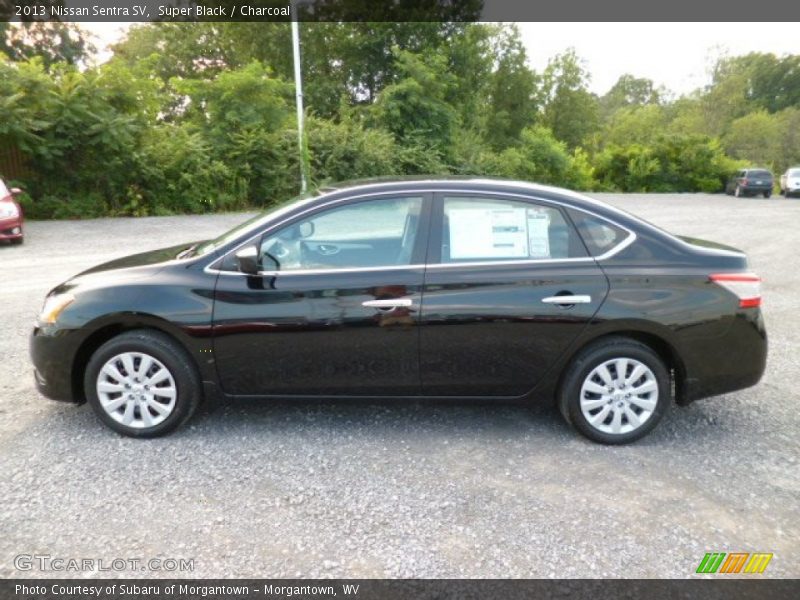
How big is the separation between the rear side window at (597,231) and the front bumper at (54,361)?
3.17 meters

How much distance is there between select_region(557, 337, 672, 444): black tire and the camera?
3.40 meters

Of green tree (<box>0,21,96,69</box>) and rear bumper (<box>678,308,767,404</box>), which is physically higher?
green tree (<box>0,21,96,69</box>)

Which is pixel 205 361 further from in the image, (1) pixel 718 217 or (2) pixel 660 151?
(2) pixel 660 151

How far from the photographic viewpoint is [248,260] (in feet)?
10.8

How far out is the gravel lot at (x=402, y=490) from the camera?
2518 mm

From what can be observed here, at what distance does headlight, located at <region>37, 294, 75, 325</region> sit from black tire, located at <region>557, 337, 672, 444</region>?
308cm

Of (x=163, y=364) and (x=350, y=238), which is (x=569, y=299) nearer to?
(x=350, y=238)

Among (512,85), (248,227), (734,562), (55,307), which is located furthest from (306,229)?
(512,85)

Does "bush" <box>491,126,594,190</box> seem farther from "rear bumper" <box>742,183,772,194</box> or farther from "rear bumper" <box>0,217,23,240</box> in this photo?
"rear bumper" <box>0,217,23,240</box>

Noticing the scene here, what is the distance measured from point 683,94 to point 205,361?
64258 mm

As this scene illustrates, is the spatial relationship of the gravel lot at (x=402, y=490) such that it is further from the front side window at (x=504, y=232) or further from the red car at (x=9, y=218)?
the red car at (x=9, y=218)

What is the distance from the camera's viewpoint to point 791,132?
4859 cm

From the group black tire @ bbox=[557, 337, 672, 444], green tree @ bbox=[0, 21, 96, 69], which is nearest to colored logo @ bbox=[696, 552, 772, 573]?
black tire @ bbox=[557, 337, 672, 444]

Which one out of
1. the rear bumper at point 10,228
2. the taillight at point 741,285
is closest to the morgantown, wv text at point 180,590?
the taillight at point 741,285
